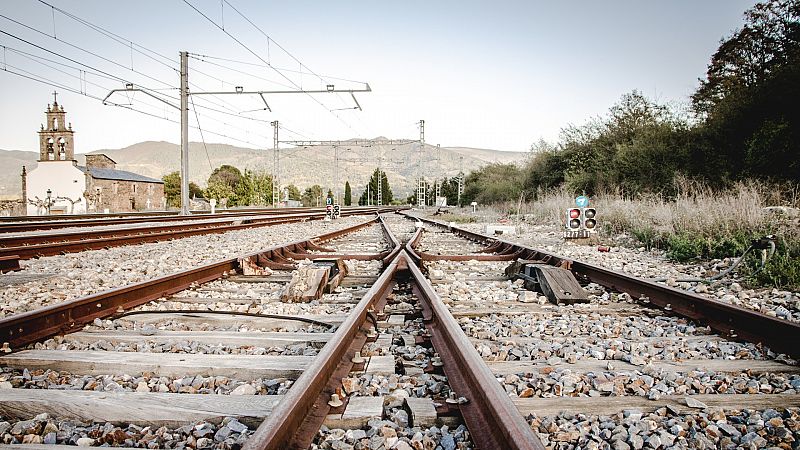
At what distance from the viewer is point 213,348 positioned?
2.84 metres

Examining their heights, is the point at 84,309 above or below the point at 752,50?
below

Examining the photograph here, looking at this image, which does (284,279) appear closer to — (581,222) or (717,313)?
(717,313)

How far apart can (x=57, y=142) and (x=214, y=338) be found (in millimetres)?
76127

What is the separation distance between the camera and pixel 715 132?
1603 centimetres

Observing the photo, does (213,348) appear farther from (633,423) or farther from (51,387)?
(633,423)

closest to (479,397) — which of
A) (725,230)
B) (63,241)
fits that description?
(725,230)

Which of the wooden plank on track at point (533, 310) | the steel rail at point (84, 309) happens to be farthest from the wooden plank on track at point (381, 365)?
the steel rail at point (84, 309)

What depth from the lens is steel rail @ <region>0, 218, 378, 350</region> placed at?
2806 mm

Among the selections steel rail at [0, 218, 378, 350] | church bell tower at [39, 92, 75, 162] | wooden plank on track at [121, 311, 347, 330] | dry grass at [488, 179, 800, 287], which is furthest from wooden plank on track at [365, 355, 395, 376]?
church bell tower at [39, 92, 75, 162]

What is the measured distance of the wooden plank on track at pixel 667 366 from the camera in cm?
249

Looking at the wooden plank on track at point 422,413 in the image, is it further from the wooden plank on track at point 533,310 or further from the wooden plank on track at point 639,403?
the wooden plank on track at point 533,310

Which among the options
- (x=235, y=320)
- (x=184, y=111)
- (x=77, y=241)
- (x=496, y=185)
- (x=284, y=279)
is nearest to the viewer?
(x=235, y=320)

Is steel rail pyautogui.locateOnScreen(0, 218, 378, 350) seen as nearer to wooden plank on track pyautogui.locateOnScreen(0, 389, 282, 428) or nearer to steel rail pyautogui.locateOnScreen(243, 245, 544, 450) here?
wooden plank on track pyautogui.locateOnScreen(0, 389, 282, 428)

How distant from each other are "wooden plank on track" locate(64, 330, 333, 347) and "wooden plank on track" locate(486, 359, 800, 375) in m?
1.06
